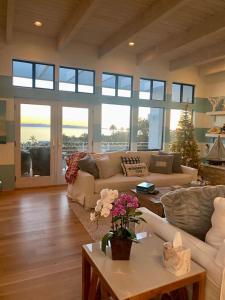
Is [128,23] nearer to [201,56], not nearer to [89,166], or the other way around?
[201,56]

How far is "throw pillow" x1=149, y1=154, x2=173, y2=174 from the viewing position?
491cm

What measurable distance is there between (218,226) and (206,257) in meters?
0.23

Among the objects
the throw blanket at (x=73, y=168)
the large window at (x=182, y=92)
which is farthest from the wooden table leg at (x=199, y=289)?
the large window at (x=182, y=92)

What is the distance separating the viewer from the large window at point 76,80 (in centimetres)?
555

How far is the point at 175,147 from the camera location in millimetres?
6348

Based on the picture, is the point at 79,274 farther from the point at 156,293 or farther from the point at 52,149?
the point at 52,149

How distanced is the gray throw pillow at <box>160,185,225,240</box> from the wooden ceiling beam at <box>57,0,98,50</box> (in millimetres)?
2864

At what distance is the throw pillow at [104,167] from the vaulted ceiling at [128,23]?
2335mm

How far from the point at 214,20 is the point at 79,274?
4219 mm

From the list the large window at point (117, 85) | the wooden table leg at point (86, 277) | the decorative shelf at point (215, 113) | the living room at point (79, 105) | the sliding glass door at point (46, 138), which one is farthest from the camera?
the decorative shelf at point (215, 113)

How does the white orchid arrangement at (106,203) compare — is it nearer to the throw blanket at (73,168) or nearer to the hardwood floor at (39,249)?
the hardwood floor at (39,249)

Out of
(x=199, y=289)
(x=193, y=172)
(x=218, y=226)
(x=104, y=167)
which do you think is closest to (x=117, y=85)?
(x=104, y=167)

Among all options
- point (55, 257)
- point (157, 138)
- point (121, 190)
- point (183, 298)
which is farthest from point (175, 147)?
point (183, 298)

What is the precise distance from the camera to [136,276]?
4.46 ft
